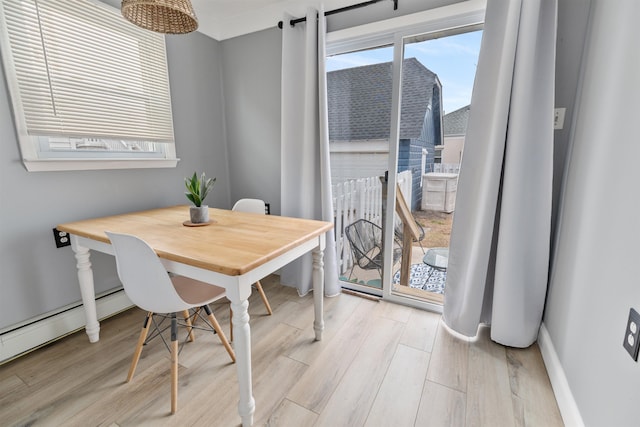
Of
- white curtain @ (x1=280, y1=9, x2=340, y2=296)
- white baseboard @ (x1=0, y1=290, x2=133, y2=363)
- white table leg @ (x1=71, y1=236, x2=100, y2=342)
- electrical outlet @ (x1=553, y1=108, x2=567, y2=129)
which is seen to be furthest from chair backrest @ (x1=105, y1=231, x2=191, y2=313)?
electrical outlet @ (x1=553, y1=108, x2=567, y2=129)

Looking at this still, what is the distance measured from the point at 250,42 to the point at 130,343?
2.50 m

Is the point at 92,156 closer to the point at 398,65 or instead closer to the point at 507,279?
the point at 398,65

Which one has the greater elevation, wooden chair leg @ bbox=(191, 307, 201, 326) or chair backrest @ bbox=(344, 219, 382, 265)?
chair backrest @ bbox=(344, 219, 382, 265)

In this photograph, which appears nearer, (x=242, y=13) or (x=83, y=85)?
(x=83, y=85)

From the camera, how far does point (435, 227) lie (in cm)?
226

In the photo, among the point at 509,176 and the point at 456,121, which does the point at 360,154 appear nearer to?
the point at 456,121

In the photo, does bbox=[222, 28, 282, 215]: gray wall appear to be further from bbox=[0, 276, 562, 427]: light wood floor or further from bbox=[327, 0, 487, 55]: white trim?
bbox=[0, 276, 562, 427]: light wood floor

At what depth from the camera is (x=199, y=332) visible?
1.82 m

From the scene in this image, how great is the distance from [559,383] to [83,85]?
3075 mm

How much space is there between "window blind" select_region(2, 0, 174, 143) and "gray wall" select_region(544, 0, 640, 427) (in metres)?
2.64

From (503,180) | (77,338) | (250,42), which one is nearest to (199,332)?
(77,338)

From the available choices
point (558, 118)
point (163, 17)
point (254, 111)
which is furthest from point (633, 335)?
point (254, 111)

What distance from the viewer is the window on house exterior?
151 cm

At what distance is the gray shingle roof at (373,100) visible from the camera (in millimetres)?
1943
